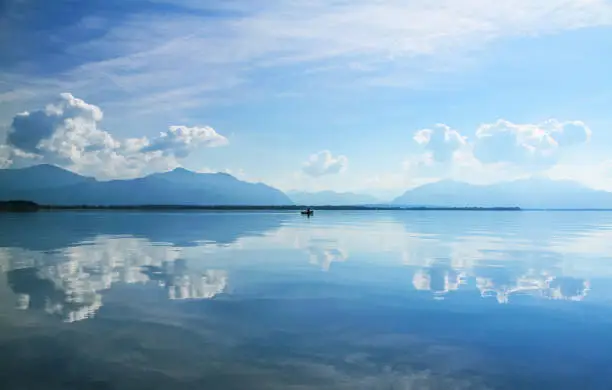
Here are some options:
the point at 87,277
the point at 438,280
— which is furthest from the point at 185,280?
the point at 438,280

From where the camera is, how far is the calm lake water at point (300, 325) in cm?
911

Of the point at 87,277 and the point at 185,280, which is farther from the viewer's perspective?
the point at 87,277

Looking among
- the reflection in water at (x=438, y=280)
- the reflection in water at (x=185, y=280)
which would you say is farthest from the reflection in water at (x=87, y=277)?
the reflection in water at (x=438, y=280)

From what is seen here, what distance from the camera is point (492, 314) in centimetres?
1454

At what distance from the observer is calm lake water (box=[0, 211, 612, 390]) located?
9.11 m

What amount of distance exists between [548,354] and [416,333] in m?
2.88

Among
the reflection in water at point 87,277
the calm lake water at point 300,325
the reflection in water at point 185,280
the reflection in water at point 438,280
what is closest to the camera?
the calm lake water at point 300,325

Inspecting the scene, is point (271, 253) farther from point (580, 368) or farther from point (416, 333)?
point (580, 368)

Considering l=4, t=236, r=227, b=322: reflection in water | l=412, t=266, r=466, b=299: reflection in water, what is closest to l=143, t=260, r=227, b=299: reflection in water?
l=4, t=236, r=227, b=322: reflection in water

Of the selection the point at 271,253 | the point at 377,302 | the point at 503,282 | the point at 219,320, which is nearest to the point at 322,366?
the point at 219,320

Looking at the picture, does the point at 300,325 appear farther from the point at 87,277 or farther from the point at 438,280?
the point at 87,277

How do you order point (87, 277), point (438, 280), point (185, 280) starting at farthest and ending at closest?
point (438, 280)
point (87, 277)
point (185, 280)

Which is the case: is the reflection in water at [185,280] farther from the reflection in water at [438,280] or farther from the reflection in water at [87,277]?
the reflection in water at [438,280]

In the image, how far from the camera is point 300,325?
509 inches
